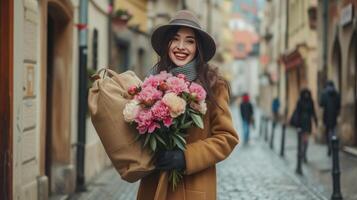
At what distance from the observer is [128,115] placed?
3752 millimetres

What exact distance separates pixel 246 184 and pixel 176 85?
8.52 meters

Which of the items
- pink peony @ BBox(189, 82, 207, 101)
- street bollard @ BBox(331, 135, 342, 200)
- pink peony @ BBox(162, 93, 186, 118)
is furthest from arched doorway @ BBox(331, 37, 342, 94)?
pink peony @ BBox(162, 93, 186, 118)

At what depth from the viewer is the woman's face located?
4148 millimetres

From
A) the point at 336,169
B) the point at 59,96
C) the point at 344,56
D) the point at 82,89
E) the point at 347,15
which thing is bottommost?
the point at 336,169

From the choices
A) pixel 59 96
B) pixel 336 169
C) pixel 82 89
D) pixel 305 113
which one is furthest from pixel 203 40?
pixel 305 113

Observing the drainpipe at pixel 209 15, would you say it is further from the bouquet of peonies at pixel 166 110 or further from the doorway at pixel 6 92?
the bouquet of peonies at pixel 166 110

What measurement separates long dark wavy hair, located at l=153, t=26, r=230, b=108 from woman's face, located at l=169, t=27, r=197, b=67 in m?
0.03

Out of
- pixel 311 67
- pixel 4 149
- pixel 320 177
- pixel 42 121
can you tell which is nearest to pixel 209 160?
pixel 4 149

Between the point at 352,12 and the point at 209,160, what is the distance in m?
14.1

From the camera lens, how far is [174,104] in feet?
12.4

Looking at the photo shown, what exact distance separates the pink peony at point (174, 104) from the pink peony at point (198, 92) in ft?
0.28

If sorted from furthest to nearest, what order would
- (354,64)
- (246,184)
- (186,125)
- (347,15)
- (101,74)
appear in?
1. (354,64)
2. (347,15)
3. (246,184)
4. (101,74)
5. (186,125)

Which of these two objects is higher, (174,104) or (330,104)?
(174,104)

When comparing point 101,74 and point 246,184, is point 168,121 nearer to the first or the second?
A: point 101,74
